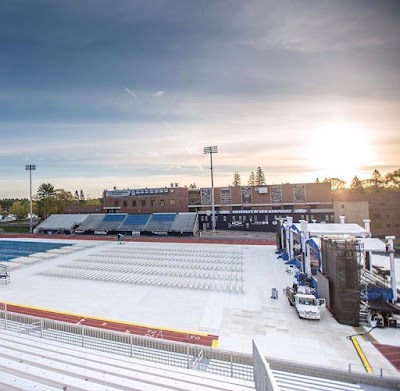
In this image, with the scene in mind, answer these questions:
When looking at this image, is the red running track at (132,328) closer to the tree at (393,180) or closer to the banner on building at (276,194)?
the banner on building at (276,194)

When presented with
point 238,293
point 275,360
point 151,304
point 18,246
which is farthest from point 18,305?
point 18,246

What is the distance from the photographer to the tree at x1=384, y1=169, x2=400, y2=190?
8250 cm

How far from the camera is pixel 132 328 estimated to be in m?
14.9

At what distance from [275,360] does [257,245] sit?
3195 centimetres

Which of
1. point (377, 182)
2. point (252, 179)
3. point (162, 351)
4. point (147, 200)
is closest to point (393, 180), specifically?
point (377, 182)

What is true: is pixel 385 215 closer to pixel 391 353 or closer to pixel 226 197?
pixel 226 197

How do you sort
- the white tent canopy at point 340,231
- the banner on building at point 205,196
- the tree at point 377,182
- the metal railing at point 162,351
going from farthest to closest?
the tree at point 377,182 → the banner on building at point 205,196 → the white tent canopy at point 340,231 → the metal railing at point 162,351

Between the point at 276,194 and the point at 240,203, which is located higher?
the point at 276,194

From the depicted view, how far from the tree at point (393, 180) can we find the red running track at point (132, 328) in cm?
8888

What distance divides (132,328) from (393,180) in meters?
92.2

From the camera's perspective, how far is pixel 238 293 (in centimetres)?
2023

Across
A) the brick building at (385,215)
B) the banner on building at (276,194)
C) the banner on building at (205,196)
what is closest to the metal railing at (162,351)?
the banner on building at (276,194)

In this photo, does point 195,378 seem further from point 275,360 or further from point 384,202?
point 384,202

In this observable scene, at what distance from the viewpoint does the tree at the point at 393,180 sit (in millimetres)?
82500
